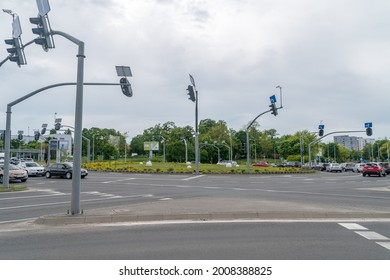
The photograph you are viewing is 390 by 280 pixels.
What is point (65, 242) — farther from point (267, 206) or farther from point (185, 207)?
point (267, 206)

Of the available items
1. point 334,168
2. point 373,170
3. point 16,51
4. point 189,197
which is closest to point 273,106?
point 189,197

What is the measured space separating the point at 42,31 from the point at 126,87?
367 centimetres

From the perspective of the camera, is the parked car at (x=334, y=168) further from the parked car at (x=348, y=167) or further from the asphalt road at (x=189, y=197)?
the asphalt road at (x=189, y=197)

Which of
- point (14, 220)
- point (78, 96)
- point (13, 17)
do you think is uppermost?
point (13, 17)

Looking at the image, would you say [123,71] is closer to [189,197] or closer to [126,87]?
[126,87]

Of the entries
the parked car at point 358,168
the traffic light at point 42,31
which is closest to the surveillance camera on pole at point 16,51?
the traffic light at point 42,31

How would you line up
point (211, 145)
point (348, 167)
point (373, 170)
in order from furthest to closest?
point (211, 145), point (348, 167), point (373, 170)

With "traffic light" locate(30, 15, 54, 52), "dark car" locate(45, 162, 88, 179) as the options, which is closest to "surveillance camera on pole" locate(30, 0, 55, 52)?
"traffic light" locate(30, 15, 54, 52)

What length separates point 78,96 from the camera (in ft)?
34.4

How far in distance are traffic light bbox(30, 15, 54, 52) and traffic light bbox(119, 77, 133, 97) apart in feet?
10.1

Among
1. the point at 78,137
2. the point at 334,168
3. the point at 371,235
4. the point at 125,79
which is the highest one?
the point at 125,79

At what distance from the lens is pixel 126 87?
41.8ft
